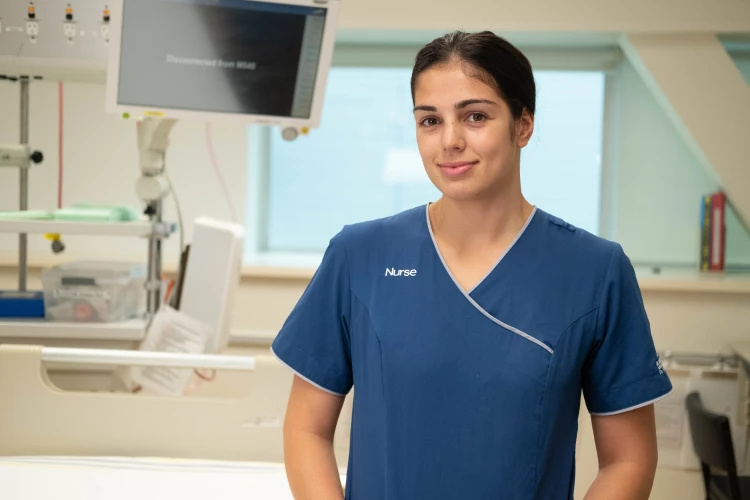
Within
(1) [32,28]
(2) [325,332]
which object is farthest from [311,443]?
(1) [32,28]

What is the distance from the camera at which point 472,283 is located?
1.05 meters

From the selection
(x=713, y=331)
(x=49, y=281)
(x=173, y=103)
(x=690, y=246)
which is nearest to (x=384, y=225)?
(x=173, y=103)

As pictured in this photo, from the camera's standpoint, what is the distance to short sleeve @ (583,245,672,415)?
3.32ft

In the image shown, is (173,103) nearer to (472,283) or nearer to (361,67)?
(472,283)

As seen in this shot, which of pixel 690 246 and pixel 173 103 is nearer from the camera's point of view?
pixel 173 103

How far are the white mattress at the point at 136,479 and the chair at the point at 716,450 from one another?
1.10 m

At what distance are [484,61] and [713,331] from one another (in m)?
2.31

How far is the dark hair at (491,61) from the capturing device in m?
1.00

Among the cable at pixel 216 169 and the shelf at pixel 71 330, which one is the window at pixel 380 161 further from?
the shelf at pixel 71 330

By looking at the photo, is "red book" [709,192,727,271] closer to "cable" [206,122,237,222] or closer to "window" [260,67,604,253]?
"window" [260,67,604,253]

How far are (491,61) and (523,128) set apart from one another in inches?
4.0

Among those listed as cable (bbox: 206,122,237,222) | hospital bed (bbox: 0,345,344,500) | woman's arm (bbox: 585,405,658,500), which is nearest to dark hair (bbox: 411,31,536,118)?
woman's arm (bbox: 585,405,658,500)

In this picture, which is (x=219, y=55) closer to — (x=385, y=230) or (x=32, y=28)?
(x=32, y=28)

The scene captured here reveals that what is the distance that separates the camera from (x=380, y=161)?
3424 mm
